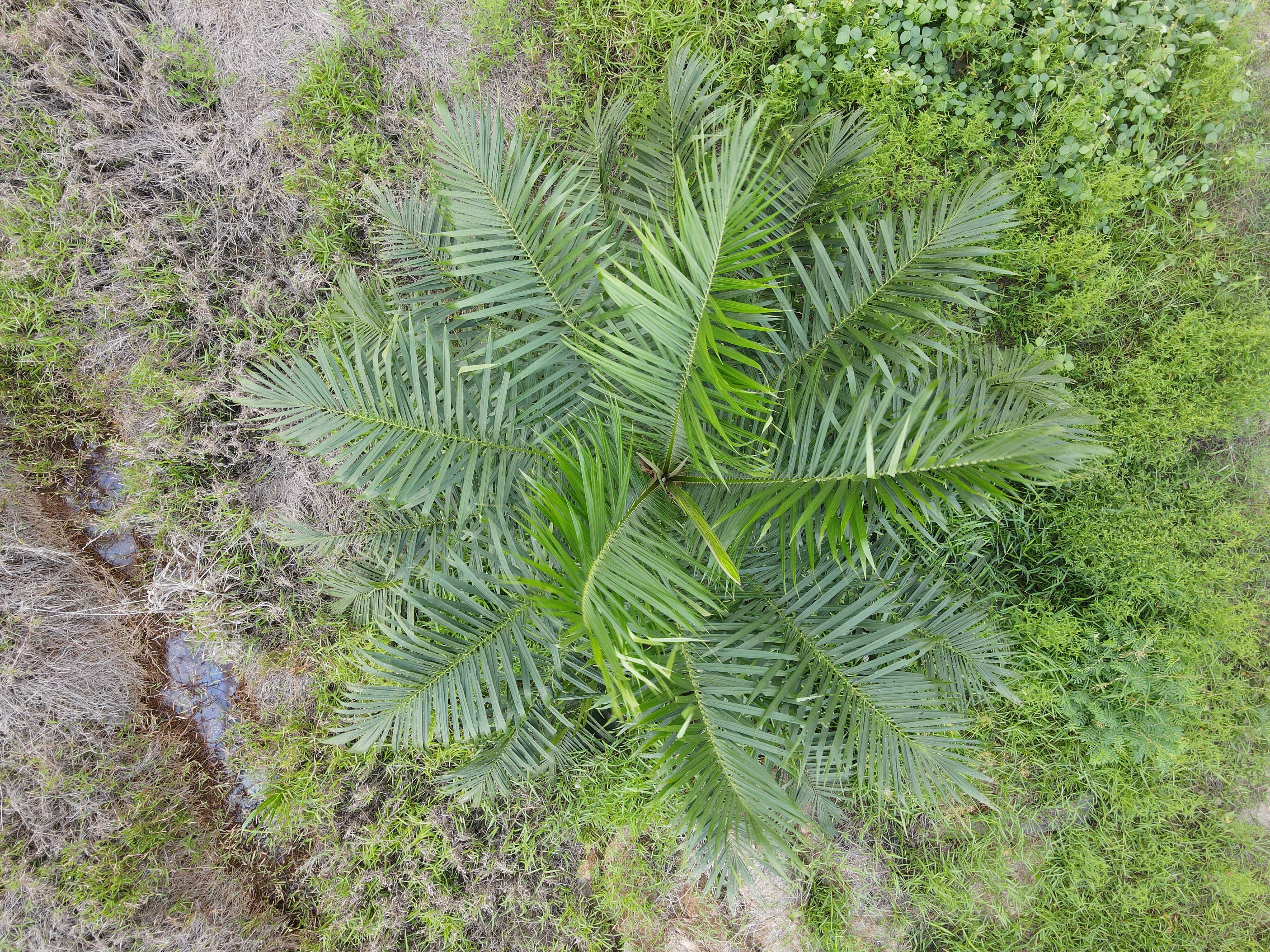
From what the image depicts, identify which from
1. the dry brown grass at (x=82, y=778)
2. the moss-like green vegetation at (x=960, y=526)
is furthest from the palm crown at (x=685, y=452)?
the dry brown grass at (x=82, y=778)

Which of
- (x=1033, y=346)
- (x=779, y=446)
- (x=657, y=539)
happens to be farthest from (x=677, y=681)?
(x=1033, y=346)

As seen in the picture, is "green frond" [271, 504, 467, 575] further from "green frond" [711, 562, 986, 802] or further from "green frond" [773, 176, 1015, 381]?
"green frond" [773, 176, 1015, 381]

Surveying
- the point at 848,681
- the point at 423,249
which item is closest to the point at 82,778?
the point at 423,249

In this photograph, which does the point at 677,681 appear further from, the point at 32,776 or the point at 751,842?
the point at 32,776

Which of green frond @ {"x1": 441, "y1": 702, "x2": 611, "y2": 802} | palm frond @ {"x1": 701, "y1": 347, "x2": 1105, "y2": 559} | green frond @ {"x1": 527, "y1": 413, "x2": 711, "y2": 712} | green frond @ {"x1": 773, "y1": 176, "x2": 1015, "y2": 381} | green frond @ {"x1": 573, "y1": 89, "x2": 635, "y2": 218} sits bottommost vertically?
green frond @ {"x1": 441, "y1": 702, "x2": 611, "y2": 802}

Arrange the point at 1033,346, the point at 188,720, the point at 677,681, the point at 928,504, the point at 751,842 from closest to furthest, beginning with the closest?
the point at 928,504 < the point at 751,842 < the point at 677,681 < the point at 1033,346 < the point at 188,720

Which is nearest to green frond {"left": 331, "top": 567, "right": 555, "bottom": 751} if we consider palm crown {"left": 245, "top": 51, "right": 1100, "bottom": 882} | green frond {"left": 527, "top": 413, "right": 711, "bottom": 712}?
palm crown {"left": 245, "top": 51, "right": 1100, "bottom": 882}

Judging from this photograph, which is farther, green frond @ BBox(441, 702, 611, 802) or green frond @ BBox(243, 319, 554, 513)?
green frond @ BBox(441, 702, 611, 802)

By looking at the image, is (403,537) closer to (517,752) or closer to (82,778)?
(517,752)
